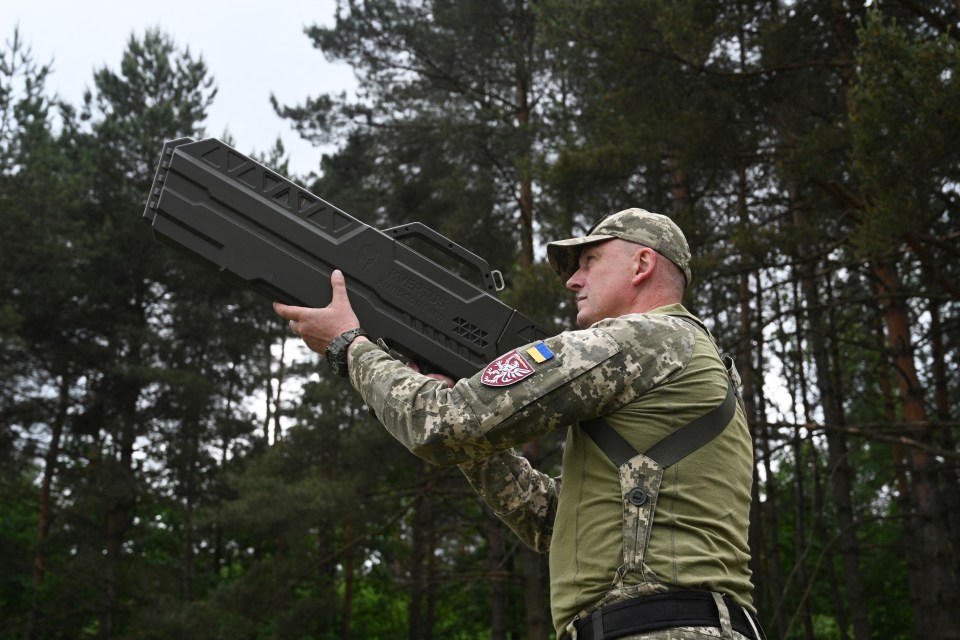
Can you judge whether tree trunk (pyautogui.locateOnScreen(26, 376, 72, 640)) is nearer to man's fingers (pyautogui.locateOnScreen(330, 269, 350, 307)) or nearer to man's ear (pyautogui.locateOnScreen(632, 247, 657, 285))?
man's fingers (pyautogui.locateOnScreen(330, 269, 350, 307))

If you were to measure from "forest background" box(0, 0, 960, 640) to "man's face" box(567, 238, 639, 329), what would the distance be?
6.47 metres

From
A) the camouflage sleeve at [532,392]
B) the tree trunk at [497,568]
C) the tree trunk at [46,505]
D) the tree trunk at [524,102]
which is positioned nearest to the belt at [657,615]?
the camouflage sleeve at [532,392]

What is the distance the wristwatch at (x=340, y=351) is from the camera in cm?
288

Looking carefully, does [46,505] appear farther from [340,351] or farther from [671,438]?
[671,438]

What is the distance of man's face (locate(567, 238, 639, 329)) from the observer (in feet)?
9.27

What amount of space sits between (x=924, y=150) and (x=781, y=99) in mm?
3510

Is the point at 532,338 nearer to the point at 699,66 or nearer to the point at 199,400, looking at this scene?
the point at 699,66

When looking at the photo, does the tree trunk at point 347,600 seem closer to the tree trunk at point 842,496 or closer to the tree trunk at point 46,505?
the tree trunk at point 46,505

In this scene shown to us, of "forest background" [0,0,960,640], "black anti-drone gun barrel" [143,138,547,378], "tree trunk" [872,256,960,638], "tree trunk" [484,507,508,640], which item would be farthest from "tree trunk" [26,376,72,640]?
"black anti-drone gun barrel" [143,138,547,378]

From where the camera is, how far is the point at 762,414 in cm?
2125

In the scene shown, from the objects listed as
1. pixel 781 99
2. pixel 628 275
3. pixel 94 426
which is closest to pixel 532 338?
pixel 628 275

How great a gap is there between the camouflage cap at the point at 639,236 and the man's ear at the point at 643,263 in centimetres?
2

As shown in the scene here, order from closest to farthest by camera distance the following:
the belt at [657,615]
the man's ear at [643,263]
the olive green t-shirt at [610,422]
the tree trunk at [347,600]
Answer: the belt at [657,615], the olive green t-shirt at [610,422], the man's ear at [643,263], the tree trunk at [347,600]

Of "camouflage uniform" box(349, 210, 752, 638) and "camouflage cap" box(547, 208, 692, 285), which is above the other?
"camouflage cap" box(547, 208, 692, 285)
